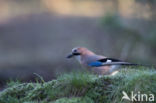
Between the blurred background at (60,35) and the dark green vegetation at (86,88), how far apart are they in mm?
8438

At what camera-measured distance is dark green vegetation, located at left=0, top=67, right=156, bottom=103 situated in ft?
17.0

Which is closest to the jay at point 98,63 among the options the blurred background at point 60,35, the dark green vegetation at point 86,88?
the dark green vegetation at point 86,88

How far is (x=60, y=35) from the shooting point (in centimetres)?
2230

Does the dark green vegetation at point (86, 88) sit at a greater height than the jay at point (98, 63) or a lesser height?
greater

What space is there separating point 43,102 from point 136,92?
4.16 ft

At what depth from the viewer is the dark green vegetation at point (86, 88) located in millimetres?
5195

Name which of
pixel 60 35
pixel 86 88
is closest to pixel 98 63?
pixel 86 88

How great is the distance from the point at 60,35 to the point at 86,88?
670 inches

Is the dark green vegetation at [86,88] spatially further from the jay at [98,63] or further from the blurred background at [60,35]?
the blurred background at [60,35]

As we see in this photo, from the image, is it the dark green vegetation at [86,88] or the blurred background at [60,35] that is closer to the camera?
the dark green vegetation at [86,88]

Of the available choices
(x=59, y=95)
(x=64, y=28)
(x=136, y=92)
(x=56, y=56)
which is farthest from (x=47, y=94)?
(x=64, y=28)

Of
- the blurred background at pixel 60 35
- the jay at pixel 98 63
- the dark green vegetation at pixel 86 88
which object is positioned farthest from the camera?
the blurred background at pixel 60 35

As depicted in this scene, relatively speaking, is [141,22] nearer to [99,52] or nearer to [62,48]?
[99,52]

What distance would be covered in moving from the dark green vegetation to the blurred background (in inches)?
332
